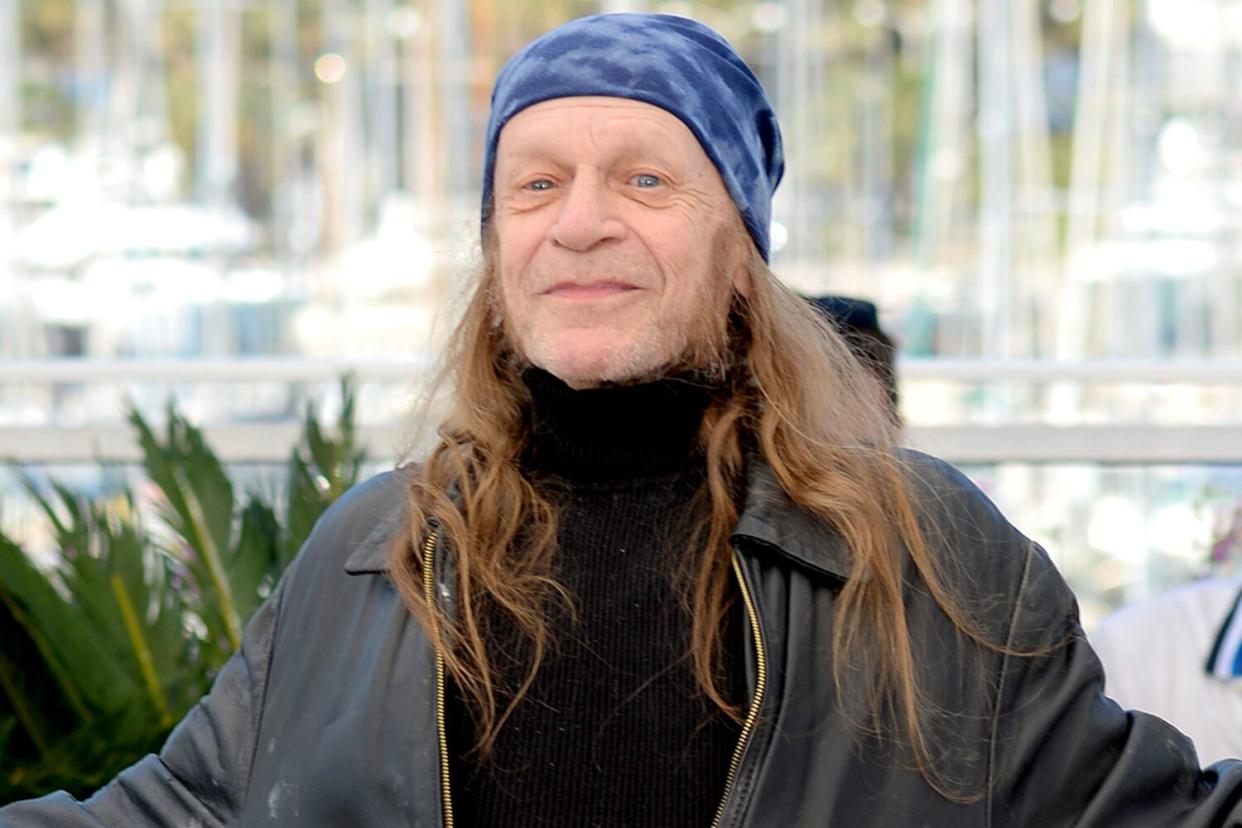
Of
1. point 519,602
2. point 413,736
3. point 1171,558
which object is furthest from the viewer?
point 1171,558

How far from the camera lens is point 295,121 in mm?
7953

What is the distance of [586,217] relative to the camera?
77.4 inches

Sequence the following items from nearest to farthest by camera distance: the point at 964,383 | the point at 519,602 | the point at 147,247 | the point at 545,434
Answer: the point at 519,602
the point at 545,434
the point at 964,383
the point at 147,247

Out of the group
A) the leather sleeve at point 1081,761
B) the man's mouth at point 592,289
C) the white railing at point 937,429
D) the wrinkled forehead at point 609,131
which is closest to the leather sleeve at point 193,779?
the man's mouth at point 592,289

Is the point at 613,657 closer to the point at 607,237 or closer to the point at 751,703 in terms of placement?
the point at 751,703

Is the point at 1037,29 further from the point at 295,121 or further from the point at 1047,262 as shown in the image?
the point at 295,121

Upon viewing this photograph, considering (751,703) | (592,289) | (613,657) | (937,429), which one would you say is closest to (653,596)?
(613,657)

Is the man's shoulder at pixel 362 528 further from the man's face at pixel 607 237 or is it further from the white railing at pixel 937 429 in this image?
the white railing at pixel 937 429

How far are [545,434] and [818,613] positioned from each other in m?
0.43

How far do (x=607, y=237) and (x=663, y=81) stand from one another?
0.64ft

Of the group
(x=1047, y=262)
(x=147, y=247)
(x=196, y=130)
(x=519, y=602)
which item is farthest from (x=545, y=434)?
(x=196, y=130)

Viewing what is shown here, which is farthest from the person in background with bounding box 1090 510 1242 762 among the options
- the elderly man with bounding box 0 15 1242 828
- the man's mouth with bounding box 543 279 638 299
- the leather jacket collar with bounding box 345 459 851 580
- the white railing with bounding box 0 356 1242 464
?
the man's mouth with bounding box 543 279 638 299

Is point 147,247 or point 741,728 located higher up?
point 147,247

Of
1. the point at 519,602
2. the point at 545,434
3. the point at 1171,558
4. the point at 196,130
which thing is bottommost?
the point at 1171,558
